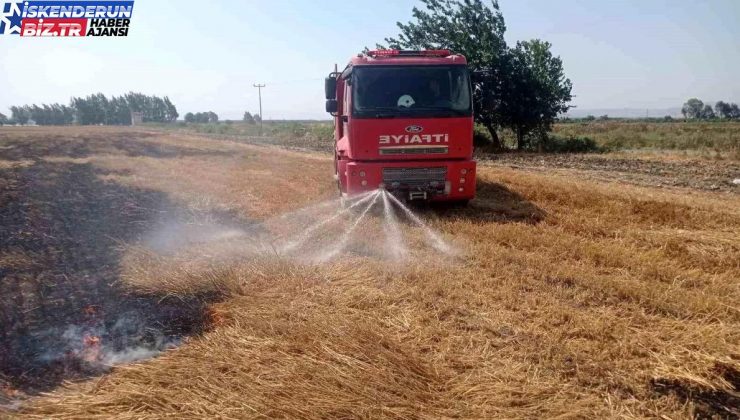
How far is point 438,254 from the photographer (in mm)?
5312

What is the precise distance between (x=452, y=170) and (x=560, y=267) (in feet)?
9.65

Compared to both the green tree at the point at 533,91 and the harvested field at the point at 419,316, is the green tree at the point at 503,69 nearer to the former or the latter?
the green tree at the point at 533,91

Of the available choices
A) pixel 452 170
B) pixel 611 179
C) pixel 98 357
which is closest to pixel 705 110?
pixel 611 179

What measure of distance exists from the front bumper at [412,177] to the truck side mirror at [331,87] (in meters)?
1.58

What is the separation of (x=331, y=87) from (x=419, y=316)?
17.9 feet

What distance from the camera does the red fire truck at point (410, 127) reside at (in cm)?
712

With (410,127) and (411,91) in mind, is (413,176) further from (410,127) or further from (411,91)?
(411,91)

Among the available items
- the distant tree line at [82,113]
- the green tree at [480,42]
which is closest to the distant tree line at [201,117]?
the distant tree line at [82,113]

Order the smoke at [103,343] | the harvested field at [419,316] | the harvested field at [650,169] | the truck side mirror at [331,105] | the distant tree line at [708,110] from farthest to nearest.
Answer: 1. the distant tree line at [708,110]
2. the harvested field at [650,169]
3. the truck side mirror at [331,105]
4. the smoke at [103,343]
5. the harvested field at [419,316]

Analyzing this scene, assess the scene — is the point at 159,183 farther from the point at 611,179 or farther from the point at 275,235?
the point at 611,179

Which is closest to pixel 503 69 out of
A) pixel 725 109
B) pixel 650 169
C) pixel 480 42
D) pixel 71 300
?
pixel 480 42

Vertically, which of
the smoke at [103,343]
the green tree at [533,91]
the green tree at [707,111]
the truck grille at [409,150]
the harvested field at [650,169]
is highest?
the green tree at [707,111]

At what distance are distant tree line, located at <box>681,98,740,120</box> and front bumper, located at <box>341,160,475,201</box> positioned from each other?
3411 inches

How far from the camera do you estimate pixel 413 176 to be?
23.7 feet
